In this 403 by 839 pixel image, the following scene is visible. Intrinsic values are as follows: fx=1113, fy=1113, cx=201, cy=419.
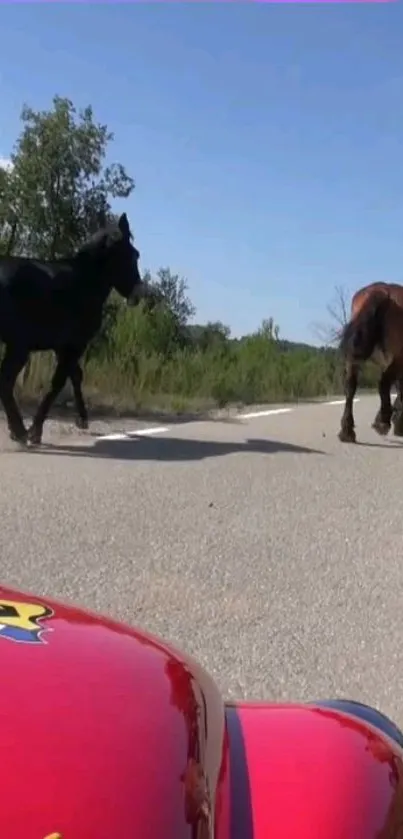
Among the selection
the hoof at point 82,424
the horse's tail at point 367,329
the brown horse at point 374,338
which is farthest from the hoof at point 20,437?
the horse's tail at point 367,329

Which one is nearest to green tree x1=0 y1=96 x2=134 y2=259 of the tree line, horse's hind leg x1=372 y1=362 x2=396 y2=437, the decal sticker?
the tree line

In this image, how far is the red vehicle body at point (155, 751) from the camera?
Result: 120 centimetres

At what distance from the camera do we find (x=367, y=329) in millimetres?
11602

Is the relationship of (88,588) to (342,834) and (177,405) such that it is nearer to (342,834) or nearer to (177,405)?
(342,834)

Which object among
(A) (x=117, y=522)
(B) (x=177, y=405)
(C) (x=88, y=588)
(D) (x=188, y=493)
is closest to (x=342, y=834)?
(C) (x=88, y=588)

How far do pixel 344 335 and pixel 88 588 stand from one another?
304 inches

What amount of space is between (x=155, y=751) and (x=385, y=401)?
440 inches

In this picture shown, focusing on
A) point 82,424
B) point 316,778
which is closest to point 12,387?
point 82,424

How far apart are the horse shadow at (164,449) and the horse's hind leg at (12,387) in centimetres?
22

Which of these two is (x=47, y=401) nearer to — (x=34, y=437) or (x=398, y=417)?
(x=34, y=437)

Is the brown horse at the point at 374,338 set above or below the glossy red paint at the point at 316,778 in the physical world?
above

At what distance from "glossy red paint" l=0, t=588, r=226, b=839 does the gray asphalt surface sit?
1.90m

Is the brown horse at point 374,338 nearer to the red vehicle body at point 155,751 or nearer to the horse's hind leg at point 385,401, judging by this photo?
the horse's hind leg at point 385,401

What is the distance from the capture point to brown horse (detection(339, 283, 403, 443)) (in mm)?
11594
